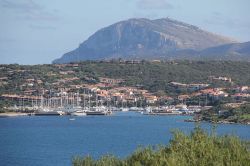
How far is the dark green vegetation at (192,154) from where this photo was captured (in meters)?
17.2

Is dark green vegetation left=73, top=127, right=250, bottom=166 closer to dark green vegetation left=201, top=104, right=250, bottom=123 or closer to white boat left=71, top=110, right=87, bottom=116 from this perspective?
dark green vegetation left=201, top=104, right=250, bottom=123

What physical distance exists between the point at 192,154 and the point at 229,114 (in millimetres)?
48122

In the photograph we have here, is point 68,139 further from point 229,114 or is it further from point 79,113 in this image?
point 79,113

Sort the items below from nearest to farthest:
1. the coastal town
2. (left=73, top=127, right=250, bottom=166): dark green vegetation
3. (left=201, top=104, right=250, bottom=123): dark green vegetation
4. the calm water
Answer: (left=73, top=127, right=250, bottom=166): dark green vegetation < the calm water < (left=201, top=104, right=250, bottom=123): dark green vegetation < the coastal town

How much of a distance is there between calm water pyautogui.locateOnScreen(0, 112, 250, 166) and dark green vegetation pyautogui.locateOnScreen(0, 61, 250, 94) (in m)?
26.3

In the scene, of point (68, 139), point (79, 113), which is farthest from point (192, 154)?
point (79, 113)

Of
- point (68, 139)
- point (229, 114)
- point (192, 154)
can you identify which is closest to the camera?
point (192, 154)

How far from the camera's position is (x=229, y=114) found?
65.4m

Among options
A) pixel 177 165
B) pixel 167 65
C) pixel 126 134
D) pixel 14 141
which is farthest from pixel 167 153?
pixel 167 65

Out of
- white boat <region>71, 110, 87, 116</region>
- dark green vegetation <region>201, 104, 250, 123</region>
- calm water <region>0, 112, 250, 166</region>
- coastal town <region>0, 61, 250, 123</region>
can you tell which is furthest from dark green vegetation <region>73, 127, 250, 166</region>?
white boat <region>71, 110, 87, 116</region>

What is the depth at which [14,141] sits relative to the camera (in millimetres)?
45656

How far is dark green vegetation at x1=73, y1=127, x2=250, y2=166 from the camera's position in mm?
17188

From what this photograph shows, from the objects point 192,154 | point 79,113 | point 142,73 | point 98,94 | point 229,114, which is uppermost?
point 142,73

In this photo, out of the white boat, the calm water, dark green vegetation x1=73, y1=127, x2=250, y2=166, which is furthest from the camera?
the white boat
